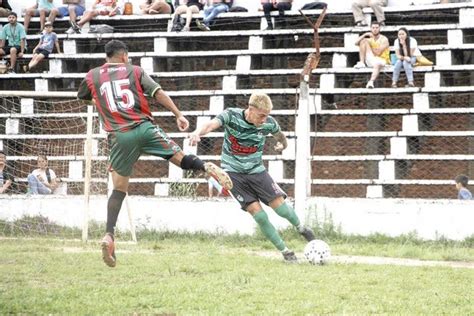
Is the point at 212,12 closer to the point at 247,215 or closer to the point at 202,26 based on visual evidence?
the point at 202,26

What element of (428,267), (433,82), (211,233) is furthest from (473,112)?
(428,267)

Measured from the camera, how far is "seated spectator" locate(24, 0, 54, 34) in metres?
24.2

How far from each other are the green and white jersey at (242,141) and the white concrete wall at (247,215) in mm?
3709

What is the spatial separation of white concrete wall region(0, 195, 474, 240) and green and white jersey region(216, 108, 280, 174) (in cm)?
371

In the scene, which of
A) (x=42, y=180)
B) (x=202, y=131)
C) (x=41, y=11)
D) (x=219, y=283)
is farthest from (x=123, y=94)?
(x=41, y=11)

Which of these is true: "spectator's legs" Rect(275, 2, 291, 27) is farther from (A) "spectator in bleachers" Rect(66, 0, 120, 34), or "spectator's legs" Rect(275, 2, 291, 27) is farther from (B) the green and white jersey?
(B) the green and white jersey

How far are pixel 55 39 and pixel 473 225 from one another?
1047cm

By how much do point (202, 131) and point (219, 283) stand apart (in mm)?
2021

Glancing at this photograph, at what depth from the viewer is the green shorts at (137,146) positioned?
476 inches

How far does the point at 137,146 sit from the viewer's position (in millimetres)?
12148

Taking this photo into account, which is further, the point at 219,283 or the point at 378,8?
the point at 378,8

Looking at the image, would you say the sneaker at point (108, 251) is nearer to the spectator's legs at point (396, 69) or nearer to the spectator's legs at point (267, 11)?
the spectator's legs at point (396, 69)

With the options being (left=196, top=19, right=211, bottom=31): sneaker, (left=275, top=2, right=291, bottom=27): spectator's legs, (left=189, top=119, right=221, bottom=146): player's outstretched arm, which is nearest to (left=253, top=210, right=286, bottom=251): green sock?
(left=189, top=119, right=221, bottom=146): player's outstretched arm

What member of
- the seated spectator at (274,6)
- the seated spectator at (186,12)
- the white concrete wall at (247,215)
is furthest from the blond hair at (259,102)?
the seated spectator at (186,12)
